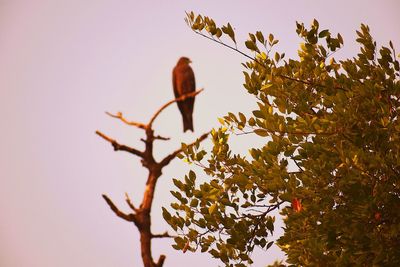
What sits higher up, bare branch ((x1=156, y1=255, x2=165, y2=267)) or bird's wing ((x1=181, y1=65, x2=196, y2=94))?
bird's wing ((x1=181, y1=65, x2=196, y2=94))

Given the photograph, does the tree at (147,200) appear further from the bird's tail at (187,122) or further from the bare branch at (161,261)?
the bird's tail at (187,122)

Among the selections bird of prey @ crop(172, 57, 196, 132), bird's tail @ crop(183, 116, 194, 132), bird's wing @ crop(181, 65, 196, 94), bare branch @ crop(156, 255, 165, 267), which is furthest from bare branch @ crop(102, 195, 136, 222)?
bird's wing @ crop(181, 65, 196, 94)

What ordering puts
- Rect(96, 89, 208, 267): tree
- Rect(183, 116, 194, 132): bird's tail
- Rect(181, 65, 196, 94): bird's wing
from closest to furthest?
1. Rect(96, 89, 208, 267): tree
2. Rect(183, 116, 194, 132): bird's tail
3. Rect(181, 65, 196, 94): bird's wing

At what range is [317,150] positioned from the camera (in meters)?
8.44

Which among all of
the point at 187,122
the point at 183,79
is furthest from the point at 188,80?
the point at 187,122

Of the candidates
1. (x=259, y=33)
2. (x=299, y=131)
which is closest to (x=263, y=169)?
(x=299, y=131)

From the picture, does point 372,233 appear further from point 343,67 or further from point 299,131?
point 343,67

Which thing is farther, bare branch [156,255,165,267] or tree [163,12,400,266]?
tree [163,12,400,266]

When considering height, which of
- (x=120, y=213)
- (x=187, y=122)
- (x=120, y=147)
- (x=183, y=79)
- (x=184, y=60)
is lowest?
(x=120, y=213)

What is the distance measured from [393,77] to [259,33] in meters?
2.72

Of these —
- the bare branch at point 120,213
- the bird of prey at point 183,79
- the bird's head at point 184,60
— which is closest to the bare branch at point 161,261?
the bare branch at point 120,213

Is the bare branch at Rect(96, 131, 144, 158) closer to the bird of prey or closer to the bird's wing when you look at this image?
the bird of prey

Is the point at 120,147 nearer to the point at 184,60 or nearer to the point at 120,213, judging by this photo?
the point at 120,213

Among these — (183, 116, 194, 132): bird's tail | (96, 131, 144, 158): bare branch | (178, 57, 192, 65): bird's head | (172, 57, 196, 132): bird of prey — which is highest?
(178, 57, 192, 65): bird's head
